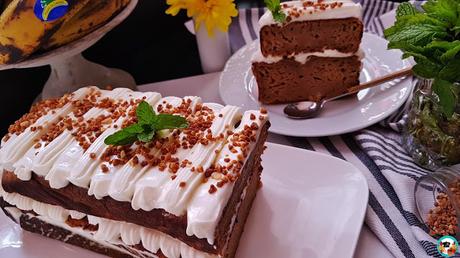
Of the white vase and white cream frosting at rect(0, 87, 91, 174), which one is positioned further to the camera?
the white vase

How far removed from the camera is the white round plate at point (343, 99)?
152cm

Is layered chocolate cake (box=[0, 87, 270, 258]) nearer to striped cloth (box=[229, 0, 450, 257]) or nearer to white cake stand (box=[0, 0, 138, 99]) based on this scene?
white cake stand (box=[0, 0, 138, 99])

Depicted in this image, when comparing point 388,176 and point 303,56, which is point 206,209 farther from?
point 303,56

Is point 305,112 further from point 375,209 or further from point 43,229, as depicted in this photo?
point 43,229

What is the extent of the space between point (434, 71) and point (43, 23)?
3.52ft

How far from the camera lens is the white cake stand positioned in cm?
145

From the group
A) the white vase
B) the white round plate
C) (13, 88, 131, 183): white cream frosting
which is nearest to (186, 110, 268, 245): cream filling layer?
(13, 88, 131, 183): white cream frosting

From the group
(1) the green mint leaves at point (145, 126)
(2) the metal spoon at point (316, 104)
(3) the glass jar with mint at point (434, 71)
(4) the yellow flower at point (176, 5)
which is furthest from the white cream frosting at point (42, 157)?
(3) the glass jar with mint at point (434, 71)

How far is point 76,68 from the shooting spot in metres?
1.65

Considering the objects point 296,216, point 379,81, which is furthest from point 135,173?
point 379,81

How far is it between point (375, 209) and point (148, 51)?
127 cm

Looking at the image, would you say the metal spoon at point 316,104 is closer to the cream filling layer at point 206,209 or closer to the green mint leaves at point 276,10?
the green mint leaves at point 276,10

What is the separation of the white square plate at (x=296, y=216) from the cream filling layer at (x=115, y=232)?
89 mm

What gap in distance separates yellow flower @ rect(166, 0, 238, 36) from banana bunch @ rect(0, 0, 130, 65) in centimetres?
26
